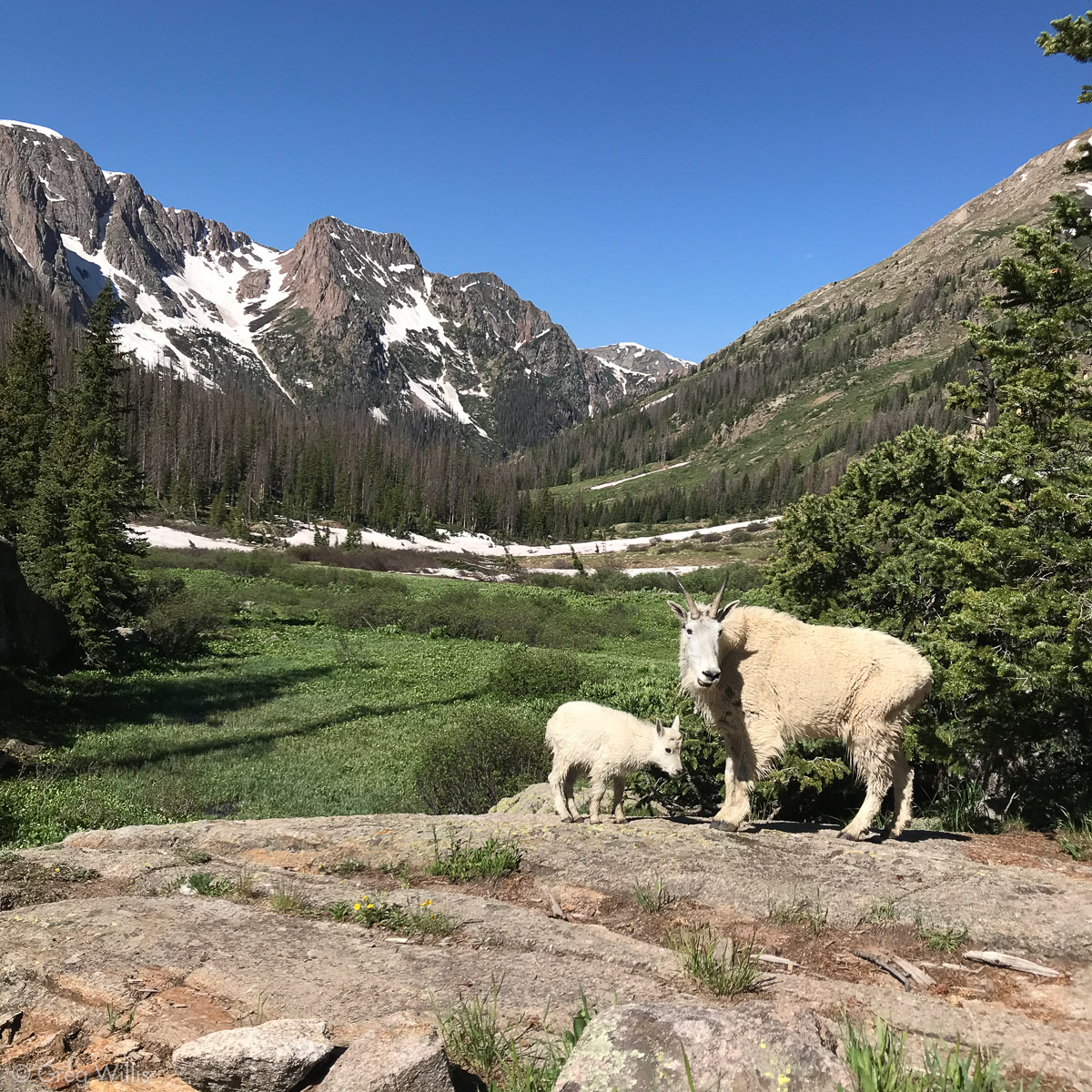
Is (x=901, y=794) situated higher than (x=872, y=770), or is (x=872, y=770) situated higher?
(x=872, y=770)

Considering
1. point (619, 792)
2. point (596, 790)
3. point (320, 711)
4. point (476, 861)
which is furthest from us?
point (320, 711)

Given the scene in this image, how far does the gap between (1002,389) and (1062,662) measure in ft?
12.5

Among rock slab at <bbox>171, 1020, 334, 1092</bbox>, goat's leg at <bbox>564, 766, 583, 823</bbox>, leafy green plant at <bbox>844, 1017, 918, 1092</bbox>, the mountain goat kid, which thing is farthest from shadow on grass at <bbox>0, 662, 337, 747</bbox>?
leafy green plant at <bbox>844, 1017, 918, 1092</bbox>

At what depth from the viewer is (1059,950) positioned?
5176 millimetres

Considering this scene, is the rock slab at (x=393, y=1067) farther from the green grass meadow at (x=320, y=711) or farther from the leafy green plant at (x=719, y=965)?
the green grass meadow at (x=320, y=711)

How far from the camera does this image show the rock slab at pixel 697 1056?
10.0 ft

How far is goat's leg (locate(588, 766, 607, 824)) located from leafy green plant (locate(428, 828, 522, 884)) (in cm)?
254

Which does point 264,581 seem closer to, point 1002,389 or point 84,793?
point 84,793

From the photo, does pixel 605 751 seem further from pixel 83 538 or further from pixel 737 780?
pixel 83 538

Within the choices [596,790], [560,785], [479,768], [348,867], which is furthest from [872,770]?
[479,768]

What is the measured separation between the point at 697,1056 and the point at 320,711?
80.0 feet

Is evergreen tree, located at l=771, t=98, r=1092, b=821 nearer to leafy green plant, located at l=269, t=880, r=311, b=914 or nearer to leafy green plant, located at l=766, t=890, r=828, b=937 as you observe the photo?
leafy green plant, located at l=766, t=890, r=828, b=937

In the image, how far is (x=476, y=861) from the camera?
23.2ft

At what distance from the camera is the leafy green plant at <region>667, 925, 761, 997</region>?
4.50 meters
